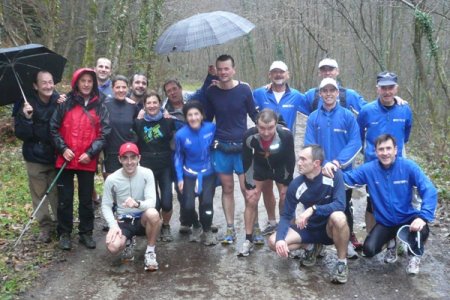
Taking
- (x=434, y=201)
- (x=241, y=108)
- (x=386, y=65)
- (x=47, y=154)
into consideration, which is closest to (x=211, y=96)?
(x=241, y=108)

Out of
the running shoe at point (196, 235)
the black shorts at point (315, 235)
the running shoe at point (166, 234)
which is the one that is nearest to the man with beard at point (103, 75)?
the running shoe at point (166, 234)

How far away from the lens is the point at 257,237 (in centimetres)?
603

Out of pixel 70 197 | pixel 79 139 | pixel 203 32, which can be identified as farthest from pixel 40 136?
pixel 203 32

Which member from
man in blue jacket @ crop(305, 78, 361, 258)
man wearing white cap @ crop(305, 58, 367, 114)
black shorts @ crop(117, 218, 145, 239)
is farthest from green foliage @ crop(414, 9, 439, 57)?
black shorts @ crop(117, 218, 145, 239)

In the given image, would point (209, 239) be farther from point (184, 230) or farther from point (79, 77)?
point (79, 77)

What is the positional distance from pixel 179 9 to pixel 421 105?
1105 centimetres

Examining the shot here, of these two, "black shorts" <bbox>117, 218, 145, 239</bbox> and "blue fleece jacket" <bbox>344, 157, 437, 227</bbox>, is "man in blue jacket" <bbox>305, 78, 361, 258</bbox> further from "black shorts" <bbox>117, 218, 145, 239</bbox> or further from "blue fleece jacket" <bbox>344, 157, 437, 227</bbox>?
"black shorts" <bbox>117, 218, 145, 239</bbox>

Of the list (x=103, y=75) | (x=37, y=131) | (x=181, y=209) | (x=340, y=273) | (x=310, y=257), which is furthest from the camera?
(x=103, y=75)

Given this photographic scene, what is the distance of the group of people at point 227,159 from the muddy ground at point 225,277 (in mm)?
159

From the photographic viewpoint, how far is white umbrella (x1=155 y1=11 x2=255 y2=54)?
18.9ft

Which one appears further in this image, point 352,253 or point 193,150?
point 193,150

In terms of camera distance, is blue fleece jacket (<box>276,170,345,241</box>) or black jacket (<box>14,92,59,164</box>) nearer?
blue fleece jacket (<box>276,170,345,241</box>)

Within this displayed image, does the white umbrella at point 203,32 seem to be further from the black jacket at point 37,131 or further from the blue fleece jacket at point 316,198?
the blue fleece jacket at point 316,198

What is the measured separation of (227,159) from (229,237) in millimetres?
990
